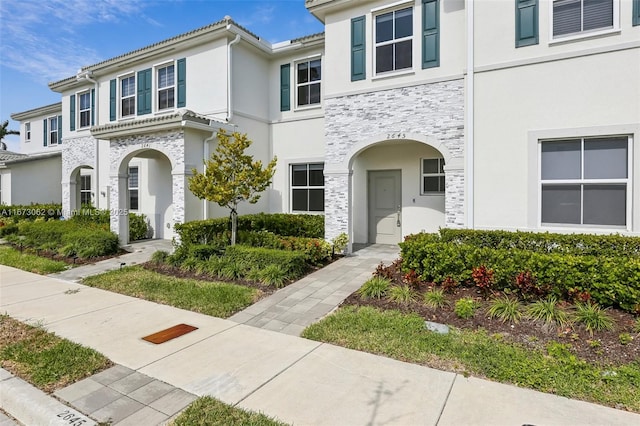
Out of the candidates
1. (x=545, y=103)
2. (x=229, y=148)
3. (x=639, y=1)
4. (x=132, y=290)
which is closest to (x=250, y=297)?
(x=132, y=290)

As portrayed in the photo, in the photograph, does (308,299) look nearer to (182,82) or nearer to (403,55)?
(403,55)

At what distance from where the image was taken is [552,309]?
194 inches

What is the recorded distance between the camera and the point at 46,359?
418cm

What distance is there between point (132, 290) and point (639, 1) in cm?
1156

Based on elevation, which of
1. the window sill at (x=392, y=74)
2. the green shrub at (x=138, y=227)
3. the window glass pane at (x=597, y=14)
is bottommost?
the green shrub at (x=138, y=227)

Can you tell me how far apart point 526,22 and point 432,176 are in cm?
452

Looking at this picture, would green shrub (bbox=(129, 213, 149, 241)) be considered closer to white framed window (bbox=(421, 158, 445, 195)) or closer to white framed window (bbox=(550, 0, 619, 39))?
white framed window (bbox=(421, 158, 445, 195))

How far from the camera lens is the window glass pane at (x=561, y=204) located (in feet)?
23.3

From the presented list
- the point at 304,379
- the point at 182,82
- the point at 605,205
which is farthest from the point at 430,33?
the point at 182,82

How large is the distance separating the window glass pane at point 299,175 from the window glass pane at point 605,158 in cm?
826

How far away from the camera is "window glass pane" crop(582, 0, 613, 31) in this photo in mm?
6816

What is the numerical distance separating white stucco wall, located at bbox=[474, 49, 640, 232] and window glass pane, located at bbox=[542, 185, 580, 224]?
0.25 m

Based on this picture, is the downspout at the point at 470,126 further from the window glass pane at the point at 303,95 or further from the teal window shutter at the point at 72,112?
the teal window shutter at the point at 72,112

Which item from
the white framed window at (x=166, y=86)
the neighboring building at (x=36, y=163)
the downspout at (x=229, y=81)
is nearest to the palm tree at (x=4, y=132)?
the neighboring building at (x=36, y=163)
